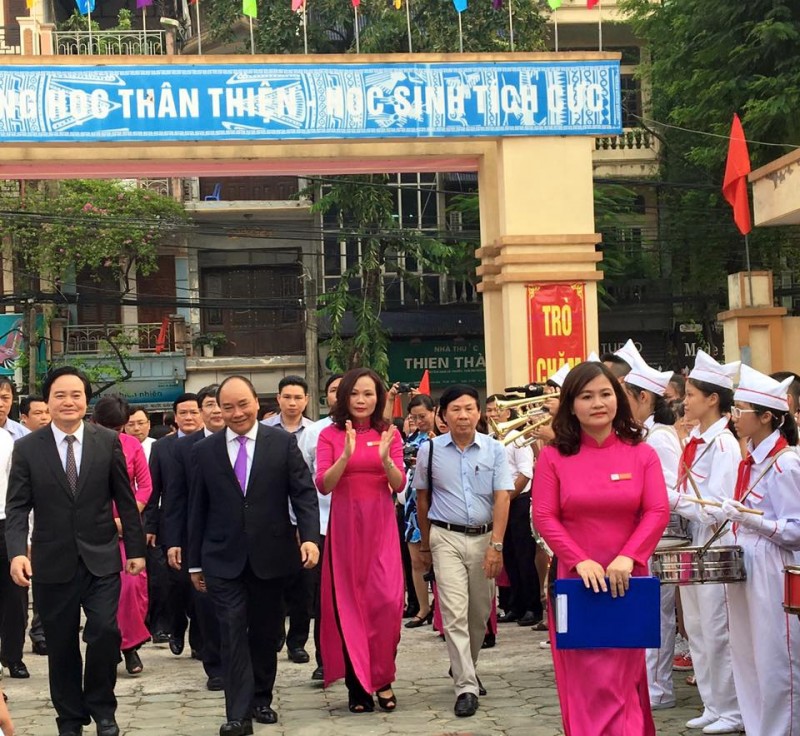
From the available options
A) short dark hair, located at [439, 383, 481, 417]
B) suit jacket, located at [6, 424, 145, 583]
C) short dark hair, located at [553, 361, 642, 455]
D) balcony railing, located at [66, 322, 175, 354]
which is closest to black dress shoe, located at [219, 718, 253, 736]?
suit jacket, located at [6, 424, 145, 583]

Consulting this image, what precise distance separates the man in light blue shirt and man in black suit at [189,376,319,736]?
0.87m

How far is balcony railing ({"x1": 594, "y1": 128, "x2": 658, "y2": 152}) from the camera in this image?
29.9m

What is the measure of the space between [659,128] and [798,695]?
80.2 feet

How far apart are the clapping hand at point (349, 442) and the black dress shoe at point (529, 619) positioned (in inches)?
160

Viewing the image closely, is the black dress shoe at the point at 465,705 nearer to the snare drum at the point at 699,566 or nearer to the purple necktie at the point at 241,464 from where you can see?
the purple necktie at the point at 241,464

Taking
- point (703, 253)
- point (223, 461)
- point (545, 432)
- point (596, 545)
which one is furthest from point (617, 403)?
point (703, 253)

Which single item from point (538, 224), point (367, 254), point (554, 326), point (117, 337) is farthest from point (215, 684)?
point (117, 337)

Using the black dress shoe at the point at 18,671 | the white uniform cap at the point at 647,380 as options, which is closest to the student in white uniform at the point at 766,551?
the white uniform cap at the point at 647,380

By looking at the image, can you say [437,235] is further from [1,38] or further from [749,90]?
[1,38]

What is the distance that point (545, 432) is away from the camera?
8.05 meters

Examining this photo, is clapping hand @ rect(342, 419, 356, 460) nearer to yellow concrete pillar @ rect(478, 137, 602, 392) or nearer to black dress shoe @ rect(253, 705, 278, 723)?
black dress shoe @ rect(253, 705, 278, 723)

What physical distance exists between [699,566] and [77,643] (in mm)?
3234

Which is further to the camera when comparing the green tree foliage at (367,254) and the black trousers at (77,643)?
the green tree foliage at (367,254)

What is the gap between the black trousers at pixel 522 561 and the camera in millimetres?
11805
